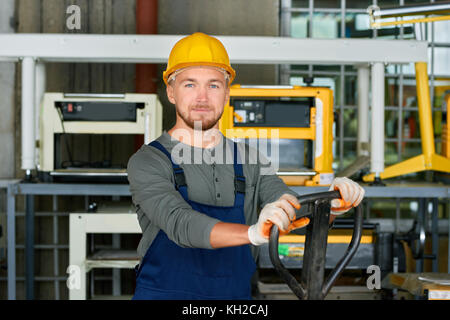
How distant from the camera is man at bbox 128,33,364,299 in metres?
1.39

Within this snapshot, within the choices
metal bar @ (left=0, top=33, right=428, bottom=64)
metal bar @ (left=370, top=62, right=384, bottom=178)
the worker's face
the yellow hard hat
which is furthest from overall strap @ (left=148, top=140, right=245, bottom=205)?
metal bar @ (left=370, top=62, right=384, bottom=178)

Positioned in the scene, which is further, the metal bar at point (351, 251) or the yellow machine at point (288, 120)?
the yellow machine at point (288, 120)

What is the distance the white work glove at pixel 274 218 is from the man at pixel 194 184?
0.23 metres

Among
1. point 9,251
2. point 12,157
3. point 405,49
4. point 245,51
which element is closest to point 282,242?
point 245,51

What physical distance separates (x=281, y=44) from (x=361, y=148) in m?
0.78

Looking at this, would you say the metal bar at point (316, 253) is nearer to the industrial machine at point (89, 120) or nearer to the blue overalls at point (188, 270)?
the blue overalls at point (188, 270)

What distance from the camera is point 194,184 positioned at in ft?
4.74

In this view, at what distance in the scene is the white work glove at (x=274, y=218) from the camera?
1023 mm

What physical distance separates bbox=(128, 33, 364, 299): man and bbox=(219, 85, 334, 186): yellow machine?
110 cm

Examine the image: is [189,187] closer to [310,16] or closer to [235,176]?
[235,176]

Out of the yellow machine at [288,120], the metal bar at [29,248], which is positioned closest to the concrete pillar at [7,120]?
the metal bar at [29,248]

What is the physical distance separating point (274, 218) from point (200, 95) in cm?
51

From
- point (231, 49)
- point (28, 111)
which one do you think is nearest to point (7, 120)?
point (28, 111)

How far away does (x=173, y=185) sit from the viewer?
1395 millimetres
